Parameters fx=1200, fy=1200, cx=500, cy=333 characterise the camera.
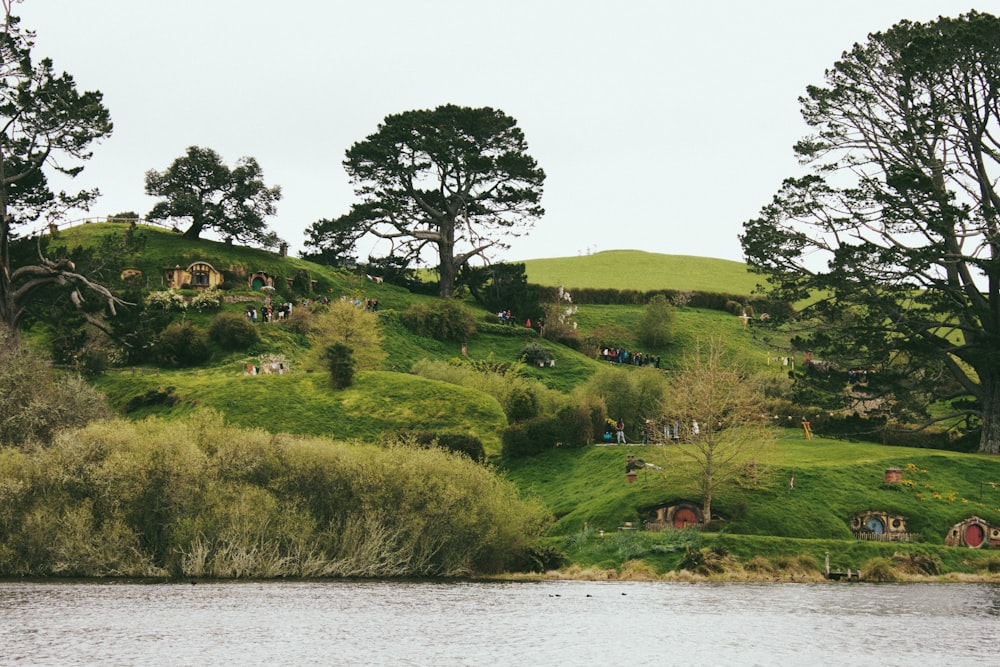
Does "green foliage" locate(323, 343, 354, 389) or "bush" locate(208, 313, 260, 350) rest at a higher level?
"bush" locate(208, 313, 260, 350)

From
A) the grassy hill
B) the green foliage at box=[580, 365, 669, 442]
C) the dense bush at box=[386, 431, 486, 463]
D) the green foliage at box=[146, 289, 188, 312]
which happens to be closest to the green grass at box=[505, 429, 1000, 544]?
the grassy hill

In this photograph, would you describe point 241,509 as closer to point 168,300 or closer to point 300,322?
point 300,322

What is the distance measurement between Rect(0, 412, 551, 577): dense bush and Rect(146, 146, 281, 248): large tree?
63.3 meters

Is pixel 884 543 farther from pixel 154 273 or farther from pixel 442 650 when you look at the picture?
pixel 154 273

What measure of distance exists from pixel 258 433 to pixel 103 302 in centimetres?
2681

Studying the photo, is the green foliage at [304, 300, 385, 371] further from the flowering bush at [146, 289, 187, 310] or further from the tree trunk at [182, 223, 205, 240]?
the tree trunk at [182, 223, 205, 240]

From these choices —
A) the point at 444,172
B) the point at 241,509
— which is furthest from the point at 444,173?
the point at 241,509

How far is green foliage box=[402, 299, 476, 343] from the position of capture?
113m

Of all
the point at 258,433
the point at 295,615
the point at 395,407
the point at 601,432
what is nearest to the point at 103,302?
the point at 395,407

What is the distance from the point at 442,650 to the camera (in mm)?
37250

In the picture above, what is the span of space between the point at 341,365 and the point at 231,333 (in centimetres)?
1635

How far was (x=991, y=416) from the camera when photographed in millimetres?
78500

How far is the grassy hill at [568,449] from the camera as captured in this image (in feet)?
205

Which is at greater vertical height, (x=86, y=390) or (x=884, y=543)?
(x=86, y=390)
